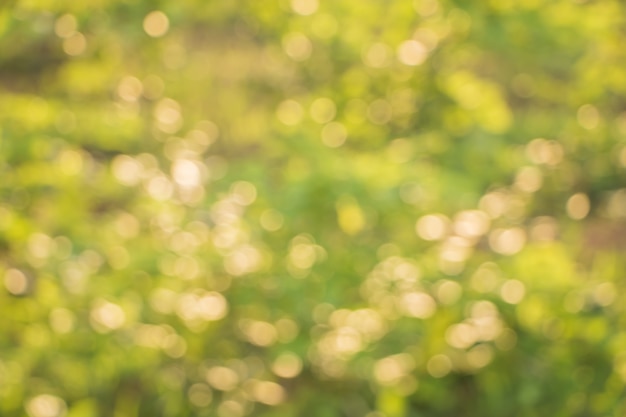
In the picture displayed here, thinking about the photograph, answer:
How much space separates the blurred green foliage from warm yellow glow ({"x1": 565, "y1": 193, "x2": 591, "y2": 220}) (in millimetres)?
689

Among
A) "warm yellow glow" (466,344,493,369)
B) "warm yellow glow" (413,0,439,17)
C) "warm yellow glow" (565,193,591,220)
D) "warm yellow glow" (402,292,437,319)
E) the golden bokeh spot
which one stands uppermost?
"warm yellow glow" (565,193,591,220)

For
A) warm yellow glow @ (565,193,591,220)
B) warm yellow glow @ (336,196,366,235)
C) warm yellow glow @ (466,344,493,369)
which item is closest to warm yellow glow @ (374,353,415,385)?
warm yellow glow @ (466,344,493,369)

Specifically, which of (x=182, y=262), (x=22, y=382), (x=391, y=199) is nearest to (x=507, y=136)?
(x=391, y=199)

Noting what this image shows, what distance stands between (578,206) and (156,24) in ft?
7.20

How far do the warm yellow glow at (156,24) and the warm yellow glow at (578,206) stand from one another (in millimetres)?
1944

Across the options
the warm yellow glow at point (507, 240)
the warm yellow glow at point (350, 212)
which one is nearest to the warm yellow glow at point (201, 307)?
the warm yellow glow at point (350, 212)

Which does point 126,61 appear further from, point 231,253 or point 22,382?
point 22,382

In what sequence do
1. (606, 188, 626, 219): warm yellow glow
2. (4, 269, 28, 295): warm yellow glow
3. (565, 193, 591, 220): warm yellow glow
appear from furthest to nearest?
(606, 188, 626, 219): warm yellow glow, (565, 193, 591, 220): warm yellow glow, (4, 269, 28, 295): warm yellow glow

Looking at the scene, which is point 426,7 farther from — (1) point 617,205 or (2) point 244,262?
(1) point 617,205

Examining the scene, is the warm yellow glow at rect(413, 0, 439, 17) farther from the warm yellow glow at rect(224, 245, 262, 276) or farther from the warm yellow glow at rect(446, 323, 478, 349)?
the warm yellow glow at rect(446, 323, 478, 349)

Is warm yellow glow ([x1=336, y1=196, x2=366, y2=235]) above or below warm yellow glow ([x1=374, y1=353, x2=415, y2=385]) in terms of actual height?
above

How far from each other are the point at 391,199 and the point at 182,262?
63 centimetres

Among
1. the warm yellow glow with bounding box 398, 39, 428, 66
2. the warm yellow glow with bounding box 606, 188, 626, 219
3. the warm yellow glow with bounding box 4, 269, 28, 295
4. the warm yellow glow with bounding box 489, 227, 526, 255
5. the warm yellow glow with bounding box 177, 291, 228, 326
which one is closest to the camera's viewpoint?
the warm yellow glow with bounding box 398, 39, 428, 66

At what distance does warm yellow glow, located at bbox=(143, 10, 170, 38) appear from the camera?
5.78ft
